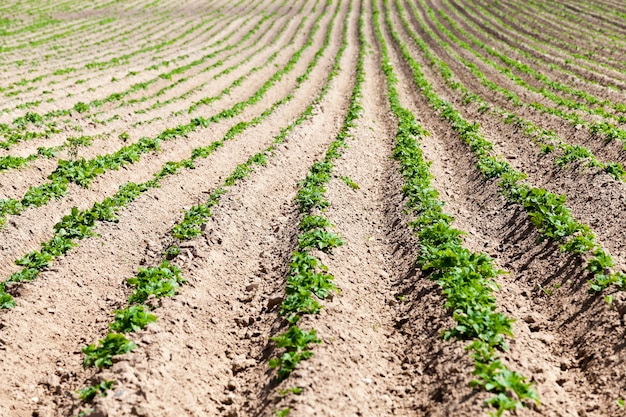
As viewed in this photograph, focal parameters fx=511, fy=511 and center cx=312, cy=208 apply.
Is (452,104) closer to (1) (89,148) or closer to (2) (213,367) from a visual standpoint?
(1) (89,148)

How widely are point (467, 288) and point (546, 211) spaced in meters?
3.36

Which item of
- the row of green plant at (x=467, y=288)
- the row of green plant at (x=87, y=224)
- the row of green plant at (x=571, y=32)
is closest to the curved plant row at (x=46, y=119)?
the row of green plant at (x=87, y=224)

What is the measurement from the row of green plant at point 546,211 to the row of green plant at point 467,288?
4.43ft

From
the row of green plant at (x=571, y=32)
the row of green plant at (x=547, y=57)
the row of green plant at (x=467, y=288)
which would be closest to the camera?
the row of green plant at (x=467, y=288)

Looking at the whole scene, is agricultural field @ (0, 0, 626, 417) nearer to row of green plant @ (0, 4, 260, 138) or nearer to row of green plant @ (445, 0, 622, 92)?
row of green plant @ (0, 4, 260, 138)

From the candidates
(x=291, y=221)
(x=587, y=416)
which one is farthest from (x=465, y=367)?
(x=291, y=221)

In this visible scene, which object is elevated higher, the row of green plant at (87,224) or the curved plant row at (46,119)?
the curved plant row at (46,119)

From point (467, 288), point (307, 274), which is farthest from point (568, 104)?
point (307, 274)

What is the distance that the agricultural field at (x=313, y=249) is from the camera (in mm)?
6262

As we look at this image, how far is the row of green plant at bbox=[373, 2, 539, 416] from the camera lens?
5656 millimetres

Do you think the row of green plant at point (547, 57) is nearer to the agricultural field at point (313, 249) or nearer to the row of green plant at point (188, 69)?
the agricultural field at point (313, 249)

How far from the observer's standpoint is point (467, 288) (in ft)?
24.4

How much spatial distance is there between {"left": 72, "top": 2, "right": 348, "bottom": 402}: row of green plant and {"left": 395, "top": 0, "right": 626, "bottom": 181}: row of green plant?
818 cm

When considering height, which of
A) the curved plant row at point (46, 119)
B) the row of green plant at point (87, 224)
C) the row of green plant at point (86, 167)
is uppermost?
the curved plant row at point (46, 119)
